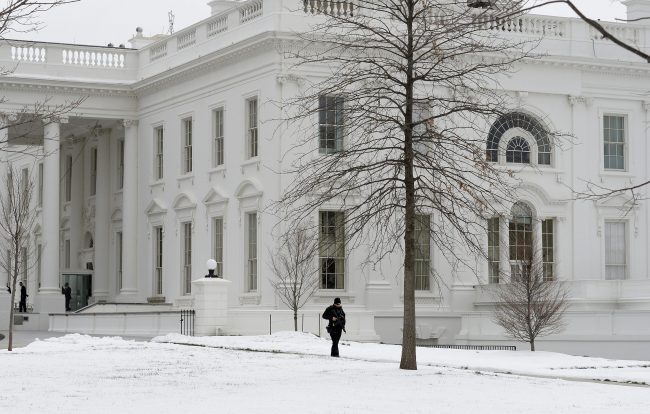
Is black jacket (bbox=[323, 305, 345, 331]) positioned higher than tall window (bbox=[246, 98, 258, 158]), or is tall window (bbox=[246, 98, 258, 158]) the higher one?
tall window (bbox=[246, 98, 258, 158])

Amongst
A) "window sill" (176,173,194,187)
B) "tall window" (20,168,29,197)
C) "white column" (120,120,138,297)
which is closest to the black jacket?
"tall window" (20,168,29,197)

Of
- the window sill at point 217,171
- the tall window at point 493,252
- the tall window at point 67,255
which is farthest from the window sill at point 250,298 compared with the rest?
the tall window at point 67,255

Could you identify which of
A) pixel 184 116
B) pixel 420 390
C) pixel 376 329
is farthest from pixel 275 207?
pixel 420 390

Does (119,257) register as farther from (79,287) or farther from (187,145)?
(187,145)

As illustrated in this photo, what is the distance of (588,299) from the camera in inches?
1866

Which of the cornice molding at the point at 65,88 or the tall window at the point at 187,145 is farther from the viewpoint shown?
the cornice molding at the point at 65,88

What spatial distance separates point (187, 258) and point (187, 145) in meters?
4.35

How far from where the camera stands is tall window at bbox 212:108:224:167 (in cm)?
5169

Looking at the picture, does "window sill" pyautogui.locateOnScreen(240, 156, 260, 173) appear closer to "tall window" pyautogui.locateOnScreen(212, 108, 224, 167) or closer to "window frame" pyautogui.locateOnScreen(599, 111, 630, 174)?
"tall window" pyautogui.locateOnScreen(212, 108, 224, 167)

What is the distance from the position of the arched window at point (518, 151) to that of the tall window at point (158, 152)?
46.1 ft

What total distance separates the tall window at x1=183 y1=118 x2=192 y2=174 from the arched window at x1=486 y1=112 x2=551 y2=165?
11.4 meters

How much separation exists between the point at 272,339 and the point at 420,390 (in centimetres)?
1461

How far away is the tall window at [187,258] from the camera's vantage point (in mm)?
53219

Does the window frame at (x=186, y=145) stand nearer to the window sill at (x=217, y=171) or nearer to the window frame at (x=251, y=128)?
the window sill at (x=217, y=171)
